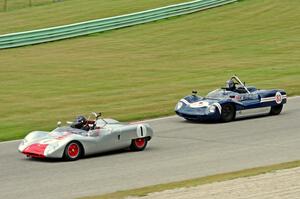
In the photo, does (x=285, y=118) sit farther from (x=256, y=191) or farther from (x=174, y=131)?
(x=256, y=191)

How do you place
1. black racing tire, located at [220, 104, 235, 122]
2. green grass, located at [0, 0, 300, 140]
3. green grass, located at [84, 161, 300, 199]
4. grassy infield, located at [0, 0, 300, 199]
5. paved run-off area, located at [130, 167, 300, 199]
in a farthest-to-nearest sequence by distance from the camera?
green grass, located at [0, 0, 300, 140] < grassy infield, located at [0, 0, 300, 199] < black racing tire, located at [220, 104, 235, 122] < green grass, located at [84, 161, 300, 199] < paved run-off area, located at [130, 167, 300, 199]

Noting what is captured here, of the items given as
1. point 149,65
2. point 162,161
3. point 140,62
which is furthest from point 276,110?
point 140,62

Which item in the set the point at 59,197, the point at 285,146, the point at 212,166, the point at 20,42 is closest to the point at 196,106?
the point at 285,146

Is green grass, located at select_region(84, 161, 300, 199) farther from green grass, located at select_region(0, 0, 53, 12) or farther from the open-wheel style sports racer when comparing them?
green grass, located at select_region(0, 0, 53, 12)

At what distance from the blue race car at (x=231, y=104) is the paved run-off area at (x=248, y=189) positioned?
7.32 m

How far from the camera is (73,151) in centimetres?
1652

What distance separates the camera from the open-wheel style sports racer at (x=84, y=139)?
16297mm

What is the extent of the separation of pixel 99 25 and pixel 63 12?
24.3ft

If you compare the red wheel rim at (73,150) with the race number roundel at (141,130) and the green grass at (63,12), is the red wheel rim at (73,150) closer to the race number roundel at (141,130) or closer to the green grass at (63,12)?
the race number roundel at (141,130)

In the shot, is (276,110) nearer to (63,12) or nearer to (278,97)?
(278,97)

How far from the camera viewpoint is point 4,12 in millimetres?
52938

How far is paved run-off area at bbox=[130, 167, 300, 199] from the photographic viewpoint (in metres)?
12.1

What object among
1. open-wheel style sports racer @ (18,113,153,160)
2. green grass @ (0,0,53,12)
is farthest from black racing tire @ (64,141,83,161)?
green grass @ (0,0,53,12)

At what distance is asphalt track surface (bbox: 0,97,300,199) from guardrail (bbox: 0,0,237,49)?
68.6 feet
